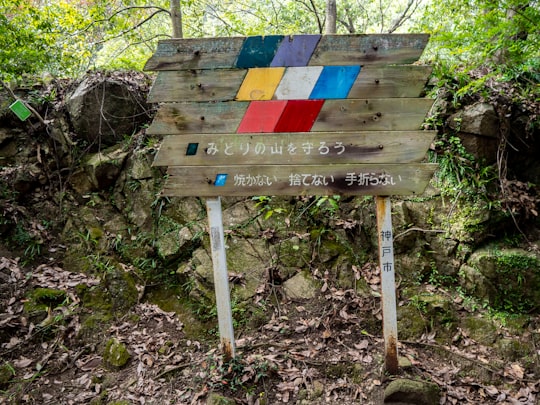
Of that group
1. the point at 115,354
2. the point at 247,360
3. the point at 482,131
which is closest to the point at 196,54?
the point at 247,360

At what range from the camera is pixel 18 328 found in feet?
13.4

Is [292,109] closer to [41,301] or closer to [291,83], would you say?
[291,83]

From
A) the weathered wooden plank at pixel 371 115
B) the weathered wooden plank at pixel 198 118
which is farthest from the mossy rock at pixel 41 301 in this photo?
the weathered wooden plank at pixel 371 115

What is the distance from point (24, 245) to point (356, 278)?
4.72 metres

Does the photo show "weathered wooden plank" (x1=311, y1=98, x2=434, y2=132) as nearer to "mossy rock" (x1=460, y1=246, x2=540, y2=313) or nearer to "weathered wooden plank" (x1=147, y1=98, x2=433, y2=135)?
"weathered wooden plank" (x1=147, y1=98, x2=433, y2=135)

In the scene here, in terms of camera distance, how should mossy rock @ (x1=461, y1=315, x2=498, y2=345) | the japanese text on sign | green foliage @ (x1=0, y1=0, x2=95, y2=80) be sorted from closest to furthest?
the japanese text on sign < mossy rock @ (x1=461, y1=315, x2=498, y2=345) < green foliage @ (x1=0, y1=0, x2=95, y2=80)

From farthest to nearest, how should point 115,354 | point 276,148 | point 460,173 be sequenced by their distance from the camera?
1. point 460,173
2. point 115,354
3. point 276,148

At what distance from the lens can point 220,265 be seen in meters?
3.40

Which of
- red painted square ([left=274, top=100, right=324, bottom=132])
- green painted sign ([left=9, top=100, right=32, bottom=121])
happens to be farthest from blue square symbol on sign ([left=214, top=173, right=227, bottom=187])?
green painted sign ([left=9, top=100, right=32, bottom=121])

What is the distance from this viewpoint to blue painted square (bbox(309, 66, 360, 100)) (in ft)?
9.72

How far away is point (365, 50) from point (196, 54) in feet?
4.82

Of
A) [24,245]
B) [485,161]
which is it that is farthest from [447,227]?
[24,245]

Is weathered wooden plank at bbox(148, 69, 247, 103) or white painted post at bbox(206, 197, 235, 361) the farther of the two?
white painted post at bbox(206, 197, 235, 361)

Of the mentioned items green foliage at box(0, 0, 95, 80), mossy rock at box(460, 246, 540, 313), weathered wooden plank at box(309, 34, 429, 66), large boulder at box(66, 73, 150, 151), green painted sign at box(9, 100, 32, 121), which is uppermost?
green foliage at box(0, 0, 95, 80)
